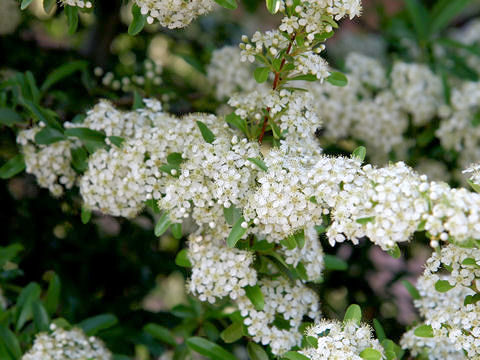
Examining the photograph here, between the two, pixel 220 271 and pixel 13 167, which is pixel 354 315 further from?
pixel 13 167

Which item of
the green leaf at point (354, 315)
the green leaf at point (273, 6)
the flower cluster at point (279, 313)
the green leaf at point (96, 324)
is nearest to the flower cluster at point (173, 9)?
the green leaf at point (273, 6)

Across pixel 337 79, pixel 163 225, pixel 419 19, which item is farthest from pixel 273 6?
pixel 419 19

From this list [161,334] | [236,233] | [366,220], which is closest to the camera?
[366,220]

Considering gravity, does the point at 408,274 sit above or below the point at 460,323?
below

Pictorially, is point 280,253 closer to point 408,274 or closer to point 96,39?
point 408,274

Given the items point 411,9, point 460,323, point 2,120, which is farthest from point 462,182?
point 2,120
